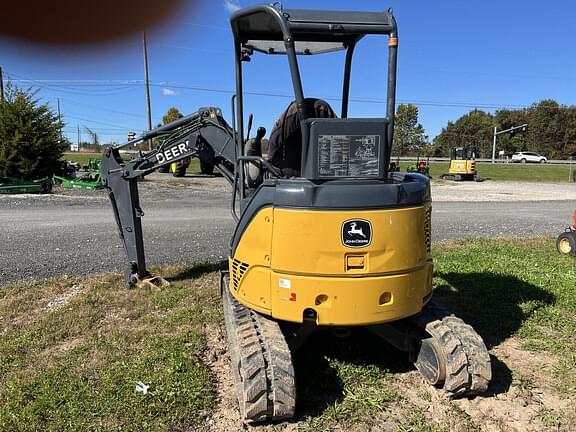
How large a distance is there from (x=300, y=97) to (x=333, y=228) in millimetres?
917

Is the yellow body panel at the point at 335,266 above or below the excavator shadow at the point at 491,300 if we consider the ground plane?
above

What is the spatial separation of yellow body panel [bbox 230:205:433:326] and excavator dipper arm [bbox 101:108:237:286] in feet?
6.52

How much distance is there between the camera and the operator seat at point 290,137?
13.0 ft

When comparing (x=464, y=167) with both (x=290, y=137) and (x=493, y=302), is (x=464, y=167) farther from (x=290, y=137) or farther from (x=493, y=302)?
(x=290, y=137)

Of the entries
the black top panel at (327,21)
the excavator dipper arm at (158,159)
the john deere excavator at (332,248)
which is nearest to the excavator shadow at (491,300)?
the john deere excavator at (332,248)

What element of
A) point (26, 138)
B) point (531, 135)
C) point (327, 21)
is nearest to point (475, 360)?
point (327, 21)

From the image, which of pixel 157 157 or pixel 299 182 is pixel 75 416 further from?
pixel 157 157

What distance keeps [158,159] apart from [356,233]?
337cm

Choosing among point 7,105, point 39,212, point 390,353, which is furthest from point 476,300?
point 7,105

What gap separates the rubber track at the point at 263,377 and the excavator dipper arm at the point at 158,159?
2.19 meters

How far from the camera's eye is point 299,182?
3453 mm

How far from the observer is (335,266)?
11.1 ft

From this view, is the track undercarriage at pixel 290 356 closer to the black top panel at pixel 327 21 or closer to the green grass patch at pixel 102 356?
the green grass patch at pixel 102 356

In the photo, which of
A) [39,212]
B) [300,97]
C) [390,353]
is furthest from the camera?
[39,212]
